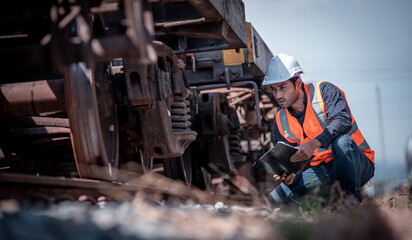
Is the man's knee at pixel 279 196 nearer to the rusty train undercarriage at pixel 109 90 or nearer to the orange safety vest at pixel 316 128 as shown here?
the orange safety vest at pixel 316 128

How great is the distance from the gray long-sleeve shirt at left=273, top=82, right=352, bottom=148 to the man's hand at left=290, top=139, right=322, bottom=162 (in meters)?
0.05

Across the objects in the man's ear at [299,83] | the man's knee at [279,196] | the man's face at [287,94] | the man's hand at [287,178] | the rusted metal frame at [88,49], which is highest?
the rusted metal frame at [88,49]

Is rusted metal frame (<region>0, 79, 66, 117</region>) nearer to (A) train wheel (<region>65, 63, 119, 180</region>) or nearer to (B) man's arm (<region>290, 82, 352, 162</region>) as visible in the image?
(A) train wheel (<region>65, 63, 119, 180</region>)

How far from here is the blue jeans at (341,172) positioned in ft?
13.3

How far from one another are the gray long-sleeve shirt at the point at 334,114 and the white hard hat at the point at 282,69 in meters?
0.32

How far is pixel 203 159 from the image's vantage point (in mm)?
6641

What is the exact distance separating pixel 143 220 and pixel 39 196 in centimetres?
89

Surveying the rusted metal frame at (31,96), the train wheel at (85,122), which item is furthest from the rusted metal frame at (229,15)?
the rusted metal frame at (31,96)

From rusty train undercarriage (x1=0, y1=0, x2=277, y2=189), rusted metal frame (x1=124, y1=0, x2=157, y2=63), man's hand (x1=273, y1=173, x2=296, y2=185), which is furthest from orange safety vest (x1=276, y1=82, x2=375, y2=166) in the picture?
rusted metal frame (x1=124, y1=0, x2=157, y2=63)

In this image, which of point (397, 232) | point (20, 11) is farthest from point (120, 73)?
point (397, 232)

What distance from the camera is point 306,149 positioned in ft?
13.5

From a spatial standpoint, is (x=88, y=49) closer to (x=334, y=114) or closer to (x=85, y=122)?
(x=85, y=122)

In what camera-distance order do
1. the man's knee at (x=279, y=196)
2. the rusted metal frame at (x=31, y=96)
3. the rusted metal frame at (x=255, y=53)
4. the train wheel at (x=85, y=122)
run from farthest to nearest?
the rusted metal frame at (x=255, y=53) → the man's knee at (x=279, y=196) → the rusted metal frame at (x=31, y=96) → the train wheel at (x=85, y=122)

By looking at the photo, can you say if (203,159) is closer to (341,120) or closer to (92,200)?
(341,120)
